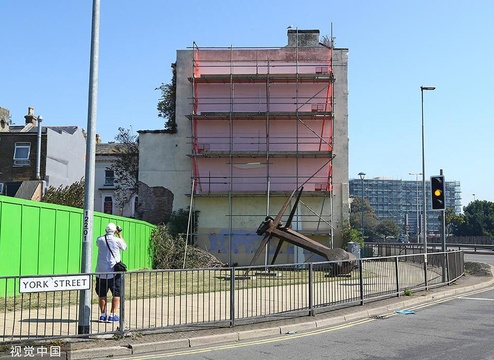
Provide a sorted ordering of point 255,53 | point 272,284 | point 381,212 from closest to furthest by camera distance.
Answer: point 272,284 → point 255,53 → point 381,212

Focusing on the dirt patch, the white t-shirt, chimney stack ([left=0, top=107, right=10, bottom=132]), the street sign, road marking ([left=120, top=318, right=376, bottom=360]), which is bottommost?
road marking ([left=120, top=318, right=376, bottom=360])

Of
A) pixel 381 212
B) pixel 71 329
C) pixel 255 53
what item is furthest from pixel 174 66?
pixel 381 212

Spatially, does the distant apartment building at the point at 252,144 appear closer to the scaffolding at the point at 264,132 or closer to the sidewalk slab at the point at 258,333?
the scaffolding at the point at 264,132

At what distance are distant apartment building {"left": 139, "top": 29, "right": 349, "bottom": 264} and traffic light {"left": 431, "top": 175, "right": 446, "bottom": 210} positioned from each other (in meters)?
13.1

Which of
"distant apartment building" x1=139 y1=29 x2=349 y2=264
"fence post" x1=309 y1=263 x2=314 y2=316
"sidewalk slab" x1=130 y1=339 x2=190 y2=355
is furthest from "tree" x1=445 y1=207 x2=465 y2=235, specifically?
"sidewalk slab" x1=130 y1=339 x2=190 y2=355

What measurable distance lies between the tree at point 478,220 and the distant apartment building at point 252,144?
256 ft

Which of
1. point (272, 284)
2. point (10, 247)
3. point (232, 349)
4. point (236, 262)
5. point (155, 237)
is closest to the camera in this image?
point (232, 349)

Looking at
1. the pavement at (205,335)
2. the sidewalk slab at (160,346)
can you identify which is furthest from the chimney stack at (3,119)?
the sidewalk slab at (160,346)

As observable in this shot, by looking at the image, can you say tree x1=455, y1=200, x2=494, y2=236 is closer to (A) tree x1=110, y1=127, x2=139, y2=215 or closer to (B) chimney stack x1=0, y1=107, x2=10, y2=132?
(A) tree x1=110, y1=127, x2=139, y2=215

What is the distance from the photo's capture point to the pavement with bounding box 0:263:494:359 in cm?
862

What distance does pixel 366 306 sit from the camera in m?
13.6

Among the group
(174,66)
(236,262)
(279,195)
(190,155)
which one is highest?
(174,66)

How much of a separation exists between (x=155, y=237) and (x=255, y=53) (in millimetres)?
13870

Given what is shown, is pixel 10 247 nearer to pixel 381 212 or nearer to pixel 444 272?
pixel 444 272
